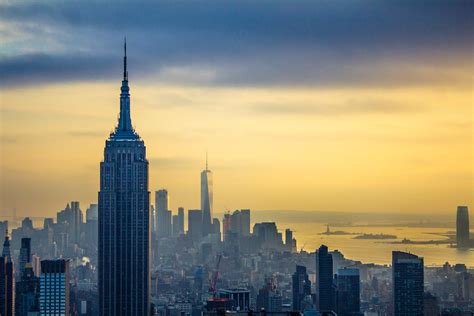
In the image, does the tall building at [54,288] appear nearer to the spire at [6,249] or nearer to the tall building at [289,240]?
the spire at [6,249]

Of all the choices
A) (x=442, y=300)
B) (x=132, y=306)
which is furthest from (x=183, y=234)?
(x=442, y=300)

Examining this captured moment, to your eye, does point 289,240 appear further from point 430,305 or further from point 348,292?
point 430,305

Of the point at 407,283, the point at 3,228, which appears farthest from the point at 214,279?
the point at 407,283

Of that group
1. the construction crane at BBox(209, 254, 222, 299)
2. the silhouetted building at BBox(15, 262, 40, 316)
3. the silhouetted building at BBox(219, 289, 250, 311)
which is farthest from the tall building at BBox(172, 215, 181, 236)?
the silhouetted building at BBox(219, 289, 250, 311)

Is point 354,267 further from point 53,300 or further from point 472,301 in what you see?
point 53,300

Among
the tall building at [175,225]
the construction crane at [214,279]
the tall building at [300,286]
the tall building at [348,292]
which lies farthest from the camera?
the tall building at [175,225]

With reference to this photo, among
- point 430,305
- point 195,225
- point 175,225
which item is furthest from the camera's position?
point 175,225

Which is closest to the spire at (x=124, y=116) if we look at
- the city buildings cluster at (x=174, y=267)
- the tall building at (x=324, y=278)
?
the city buildings cluster at (x=174, y=267)
